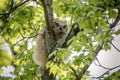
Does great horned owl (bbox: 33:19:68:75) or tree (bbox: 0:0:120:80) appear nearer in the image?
tree (bbox: 0:0:120:80)

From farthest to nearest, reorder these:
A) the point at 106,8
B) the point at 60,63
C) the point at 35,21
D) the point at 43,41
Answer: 1. the point at 35,21
2. the point at 43,41
3. the point at 60,63
4. the point at 106,8

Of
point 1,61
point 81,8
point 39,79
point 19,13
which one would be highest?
point 19,13

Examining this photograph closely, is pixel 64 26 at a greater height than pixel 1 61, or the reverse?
pixel 64 26

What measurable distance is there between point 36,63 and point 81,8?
6.19ft

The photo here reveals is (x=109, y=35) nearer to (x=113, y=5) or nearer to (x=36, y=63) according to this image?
(x=113, y=5)

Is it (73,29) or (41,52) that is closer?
(73,29)

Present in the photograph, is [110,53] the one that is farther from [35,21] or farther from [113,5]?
[113,5]

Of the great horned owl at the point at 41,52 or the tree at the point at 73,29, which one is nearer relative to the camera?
the tree at the point at 73,29

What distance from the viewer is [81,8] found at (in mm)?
2566

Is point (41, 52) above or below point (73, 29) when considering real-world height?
below

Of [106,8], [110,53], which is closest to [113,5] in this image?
[106,8]

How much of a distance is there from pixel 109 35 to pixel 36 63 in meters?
1.92

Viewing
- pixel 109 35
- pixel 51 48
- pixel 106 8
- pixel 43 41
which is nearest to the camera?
pixel 109 35

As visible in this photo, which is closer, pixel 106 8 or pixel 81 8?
pixel 81 8
